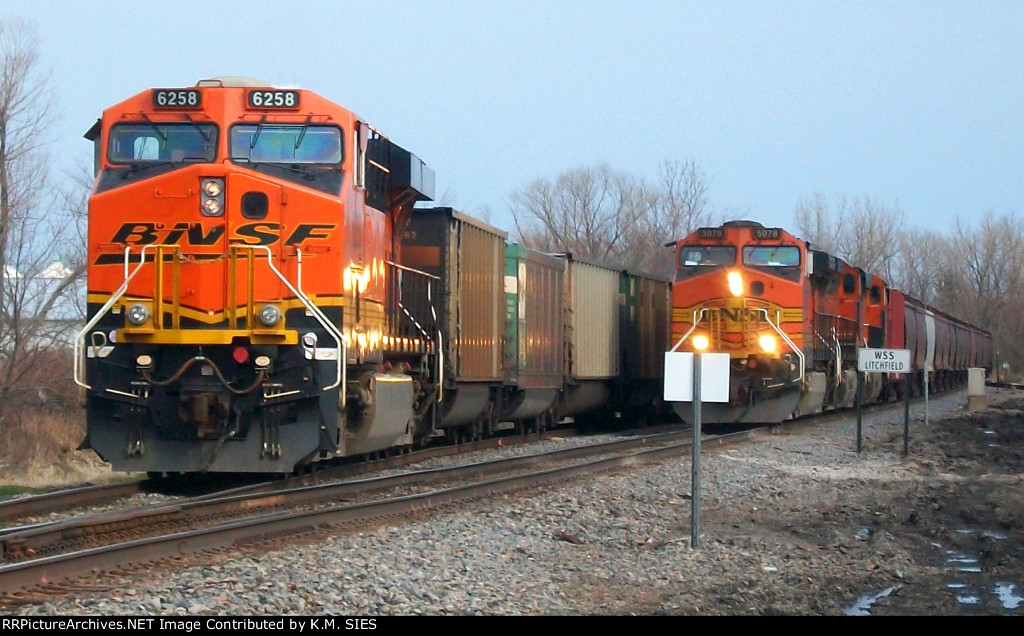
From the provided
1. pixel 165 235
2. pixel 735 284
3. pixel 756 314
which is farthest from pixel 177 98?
pixel 756 314

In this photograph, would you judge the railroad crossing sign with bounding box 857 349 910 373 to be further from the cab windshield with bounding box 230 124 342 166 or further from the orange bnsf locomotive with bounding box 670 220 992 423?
the cab windshield with bounding box 230 124 342 166

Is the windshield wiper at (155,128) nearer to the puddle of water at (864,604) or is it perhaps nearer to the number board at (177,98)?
the number board at (177,98)

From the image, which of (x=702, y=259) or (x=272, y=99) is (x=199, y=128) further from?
(x=702, y=259)

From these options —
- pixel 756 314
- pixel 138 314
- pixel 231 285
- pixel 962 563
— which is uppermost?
pixel 756 314

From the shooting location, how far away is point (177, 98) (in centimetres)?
1155

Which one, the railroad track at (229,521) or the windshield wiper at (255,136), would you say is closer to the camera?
the railroad track at (229,521)

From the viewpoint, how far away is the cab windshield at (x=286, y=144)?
37.9 ft

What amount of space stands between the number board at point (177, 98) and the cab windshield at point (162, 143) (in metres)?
0.17

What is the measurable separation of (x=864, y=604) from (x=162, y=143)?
7.57 m

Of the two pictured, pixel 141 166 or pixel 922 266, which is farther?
pixel 922 266

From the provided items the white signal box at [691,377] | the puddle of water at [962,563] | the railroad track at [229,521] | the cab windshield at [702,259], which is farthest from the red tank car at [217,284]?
the cab windshield at [702,259]

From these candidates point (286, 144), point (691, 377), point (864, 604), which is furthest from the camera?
point (286, 144)

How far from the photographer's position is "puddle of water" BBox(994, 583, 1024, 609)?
812 cm

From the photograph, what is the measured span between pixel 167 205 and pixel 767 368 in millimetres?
13665
